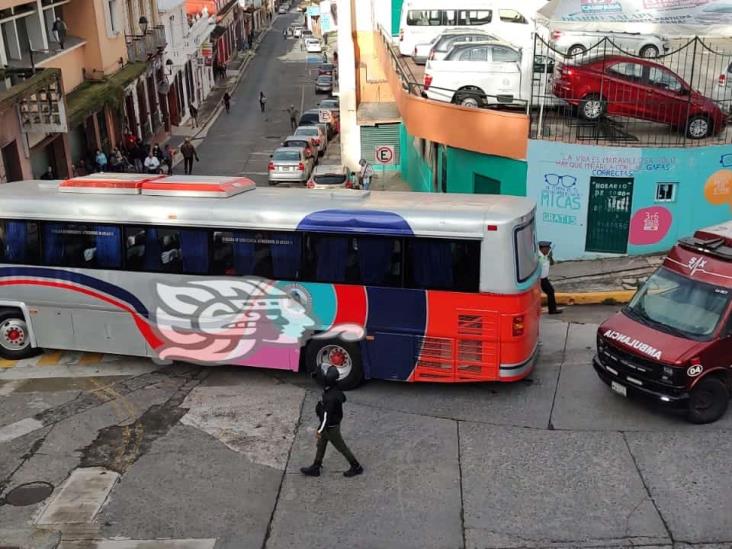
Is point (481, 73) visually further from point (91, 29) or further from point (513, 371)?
point (91, 29)

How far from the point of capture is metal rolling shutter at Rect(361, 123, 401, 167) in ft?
104

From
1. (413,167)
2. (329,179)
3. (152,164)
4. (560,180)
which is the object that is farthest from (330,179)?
(560,180)

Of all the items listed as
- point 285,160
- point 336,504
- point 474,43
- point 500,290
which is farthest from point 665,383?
point 285,160

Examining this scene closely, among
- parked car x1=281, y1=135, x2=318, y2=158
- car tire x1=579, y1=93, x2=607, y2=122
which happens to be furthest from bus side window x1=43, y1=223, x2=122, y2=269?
parked car x1=281, y1=135, x2=318, y2=158

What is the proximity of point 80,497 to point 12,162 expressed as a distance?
51.2 feet

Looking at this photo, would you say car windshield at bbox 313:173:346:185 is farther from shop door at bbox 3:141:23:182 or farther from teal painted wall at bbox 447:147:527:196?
shop door at bbox 3:141:23:182

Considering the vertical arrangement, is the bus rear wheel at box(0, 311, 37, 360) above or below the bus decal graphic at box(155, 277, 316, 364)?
below

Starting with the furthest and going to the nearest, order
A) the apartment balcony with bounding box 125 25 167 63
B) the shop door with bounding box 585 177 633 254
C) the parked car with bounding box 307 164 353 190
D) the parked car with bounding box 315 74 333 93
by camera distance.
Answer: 1. the parked car with bounding box 315 74 333 93
2. the apartment balcony with bounding box 125 25 167 63
3. the parked car with bounding box 307 164 353 190
4. the shop door with bounding box 585 177 633 254

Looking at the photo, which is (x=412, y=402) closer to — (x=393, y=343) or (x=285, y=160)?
(x=393, y=343)

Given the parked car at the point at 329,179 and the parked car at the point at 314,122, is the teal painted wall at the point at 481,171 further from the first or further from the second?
the parked car at the point at 314,122

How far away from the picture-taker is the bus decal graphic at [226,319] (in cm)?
1195

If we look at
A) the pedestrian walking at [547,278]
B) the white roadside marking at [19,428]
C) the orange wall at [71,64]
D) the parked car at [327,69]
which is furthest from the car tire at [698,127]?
the parked car at [327,69]

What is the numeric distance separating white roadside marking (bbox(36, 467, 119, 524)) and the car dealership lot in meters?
0.13

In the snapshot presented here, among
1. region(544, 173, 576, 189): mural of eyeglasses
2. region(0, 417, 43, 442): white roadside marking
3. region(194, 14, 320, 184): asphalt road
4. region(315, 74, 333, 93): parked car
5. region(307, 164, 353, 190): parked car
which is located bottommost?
region(194, 14, 320, 184): asphalt road
